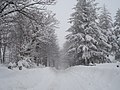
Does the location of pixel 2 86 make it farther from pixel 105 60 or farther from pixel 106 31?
pixel 106 31

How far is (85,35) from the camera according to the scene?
1067 inches

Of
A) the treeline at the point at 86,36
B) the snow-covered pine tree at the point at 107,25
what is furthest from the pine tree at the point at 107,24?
the treeline at the point at 86,36

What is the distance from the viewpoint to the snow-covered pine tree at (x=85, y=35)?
26.3m

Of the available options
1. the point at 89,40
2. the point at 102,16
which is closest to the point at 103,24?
the point at 102,16

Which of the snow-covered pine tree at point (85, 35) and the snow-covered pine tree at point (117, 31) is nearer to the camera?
the snow-covered pine tree at point (85, 35)

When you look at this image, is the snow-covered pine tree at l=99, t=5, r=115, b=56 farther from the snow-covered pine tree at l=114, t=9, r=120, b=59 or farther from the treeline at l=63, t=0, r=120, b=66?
the treeline at l=63, t=0, r=120, b=66

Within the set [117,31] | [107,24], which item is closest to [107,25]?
[107,24]

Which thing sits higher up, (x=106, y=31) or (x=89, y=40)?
(x=106, y=31)

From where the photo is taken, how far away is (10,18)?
37.9 ft

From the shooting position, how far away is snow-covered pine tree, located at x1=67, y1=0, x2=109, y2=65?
26266mm

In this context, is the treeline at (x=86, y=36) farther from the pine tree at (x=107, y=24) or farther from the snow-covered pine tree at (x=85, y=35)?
the pine tree at (x=107, y=24)

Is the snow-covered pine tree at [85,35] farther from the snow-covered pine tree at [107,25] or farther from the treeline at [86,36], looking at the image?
the snow-covered pine tree at [107,25]

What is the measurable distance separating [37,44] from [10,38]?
15678 mm

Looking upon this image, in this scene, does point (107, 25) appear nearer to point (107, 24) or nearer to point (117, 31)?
point (107, 24)
